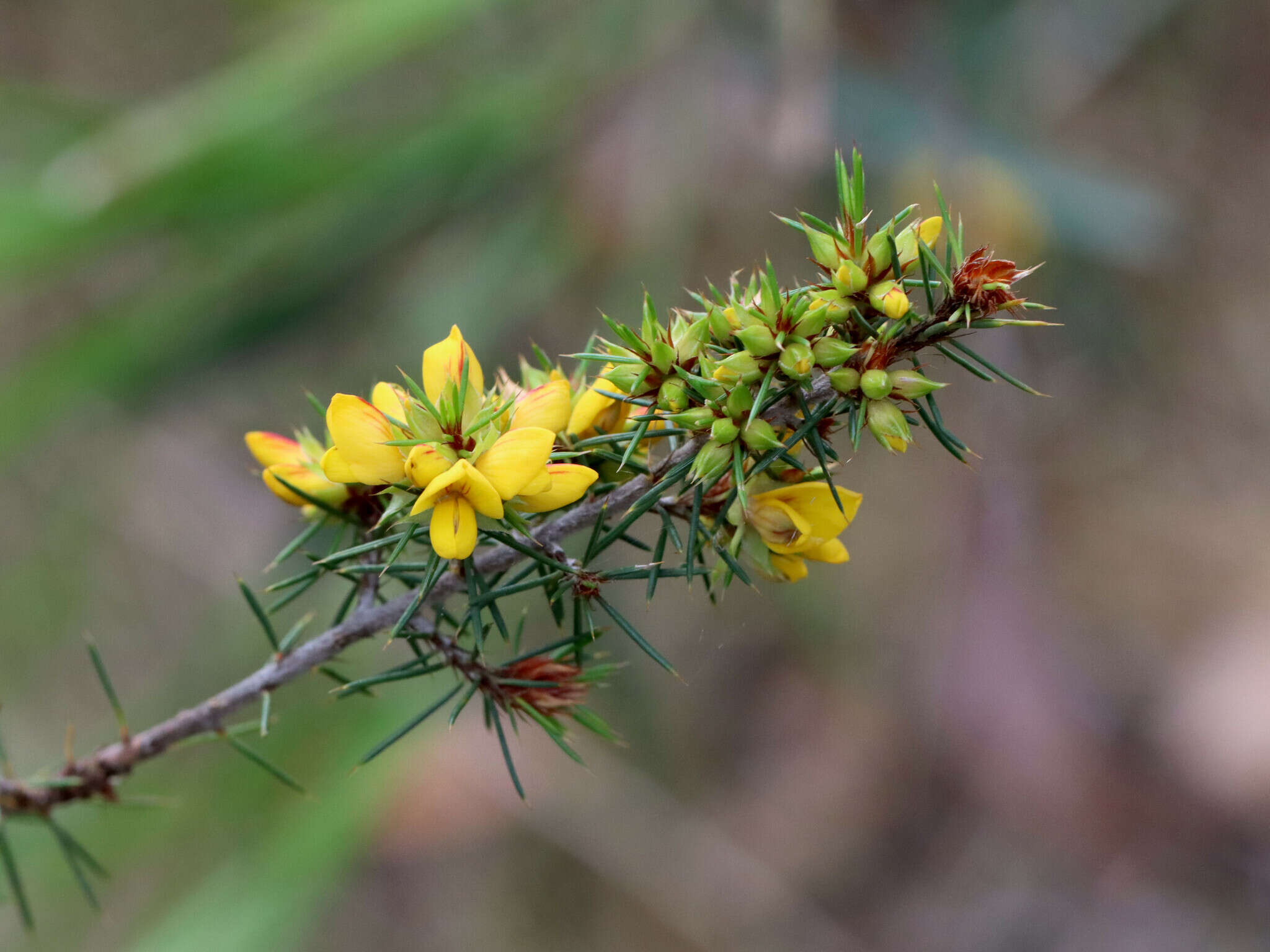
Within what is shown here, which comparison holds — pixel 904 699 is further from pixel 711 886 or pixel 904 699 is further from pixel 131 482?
pixel 131 482

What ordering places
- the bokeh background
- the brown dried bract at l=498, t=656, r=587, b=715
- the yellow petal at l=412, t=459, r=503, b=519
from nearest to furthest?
the yellow petal at l=412, t=459, r=503, b=519, the brown dried bract at l=498, t=656, r=587, b=715, the bokeh background

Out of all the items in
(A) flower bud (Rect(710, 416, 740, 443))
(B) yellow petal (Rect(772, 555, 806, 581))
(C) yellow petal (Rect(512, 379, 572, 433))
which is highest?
(C) yellow petal (Rect(512, 379, 572, 433))

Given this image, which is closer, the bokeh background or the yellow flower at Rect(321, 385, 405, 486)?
the yellow flower at Rect(321, 385, 405, 486)

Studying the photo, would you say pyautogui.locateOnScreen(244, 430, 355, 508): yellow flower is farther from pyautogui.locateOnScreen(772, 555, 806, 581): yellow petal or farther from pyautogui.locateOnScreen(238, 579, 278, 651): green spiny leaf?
pyautogui.locateOnScreen(772, 555, 806, 581): yellow petal

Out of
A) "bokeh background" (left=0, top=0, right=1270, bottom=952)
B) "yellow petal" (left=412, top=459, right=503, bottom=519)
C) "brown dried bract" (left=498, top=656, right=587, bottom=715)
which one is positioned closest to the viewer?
"yellow petal" (left=412, top=459, right=503, bottom=519)

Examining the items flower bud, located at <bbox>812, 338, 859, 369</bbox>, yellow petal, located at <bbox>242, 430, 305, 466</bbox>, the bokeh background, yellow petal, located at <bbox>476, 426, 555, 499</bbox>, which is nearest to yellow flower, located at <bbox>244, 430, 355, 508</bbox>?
yellow petal, located at <bbox>242, 430, 305, 466</bbox>

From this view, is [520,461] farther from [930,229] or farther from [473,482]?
[930,229]
